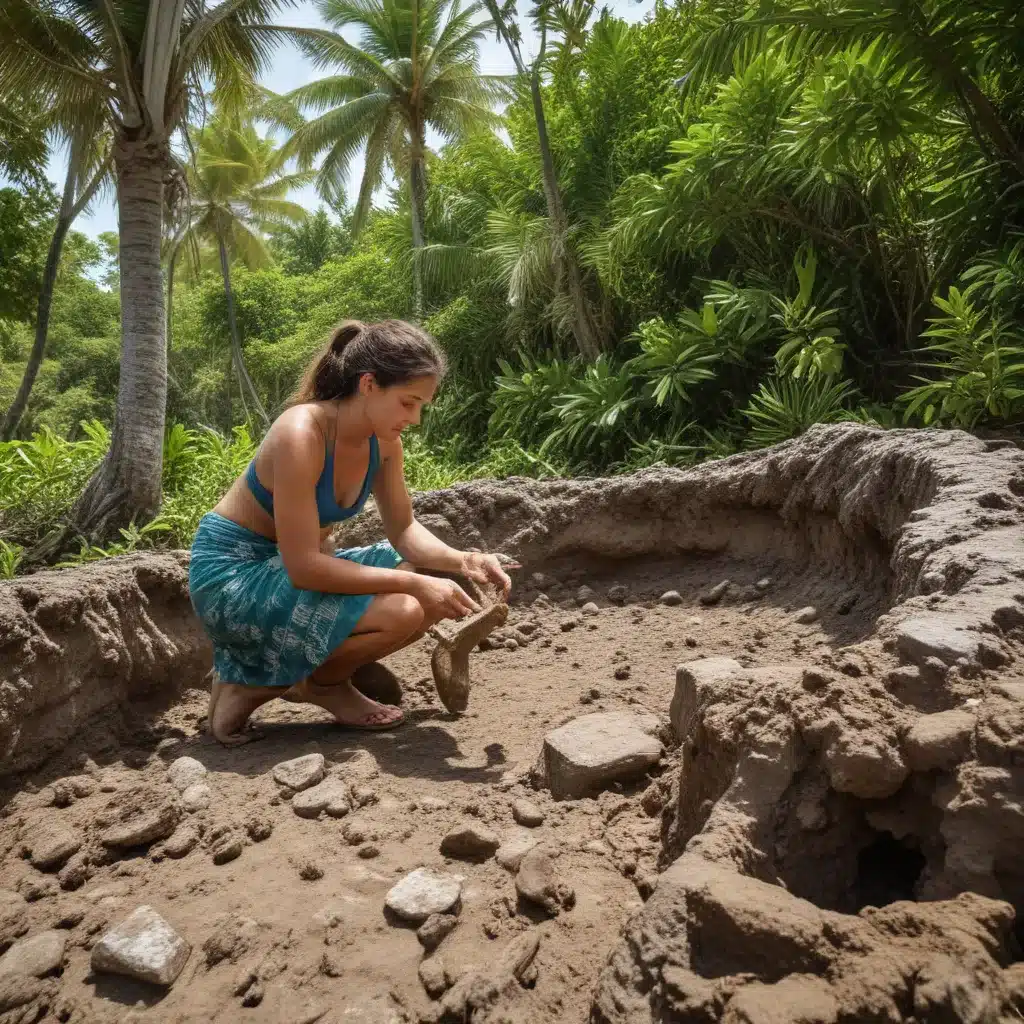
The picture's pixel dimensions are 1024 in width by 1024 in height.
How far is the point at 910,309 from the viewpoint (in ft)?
17.4

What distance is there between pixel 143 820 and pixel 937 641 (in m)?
1.77

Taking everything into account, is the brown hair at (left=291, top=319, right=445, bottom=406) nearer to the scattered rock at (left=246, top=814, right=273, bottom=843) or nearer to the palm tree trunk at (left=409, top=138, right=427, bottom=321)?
the scattered rock at (left=246, top=814, right=273, bottom=843)

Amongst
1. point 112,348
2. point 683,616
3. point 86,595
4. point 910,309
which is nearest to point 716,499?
point 683,616

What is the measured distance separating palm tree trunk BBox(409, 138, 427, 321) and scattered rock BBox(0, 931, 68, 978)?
34.9 feet

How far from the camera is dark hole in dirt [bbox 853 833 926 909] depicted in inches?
51.1

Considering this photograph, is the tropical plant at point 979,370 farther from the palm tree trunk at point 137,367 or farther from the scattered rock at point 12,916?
the palm tree trunk at point 137,367

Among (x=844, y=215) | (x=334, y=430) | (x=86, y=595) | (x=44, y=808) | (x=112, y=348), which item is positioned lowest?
(x=44, y=808)

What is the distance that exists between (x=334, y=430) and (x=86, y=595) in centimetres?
104

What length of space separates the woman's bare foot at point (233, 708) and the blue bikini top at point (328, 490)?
0.58 meters

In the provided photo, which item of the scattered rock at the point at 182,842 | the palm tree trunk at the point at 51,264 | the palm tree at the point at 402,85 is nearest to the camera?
the scattered rock at the point at 182,842

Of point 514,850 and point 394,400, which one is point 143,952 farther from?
point 394,400

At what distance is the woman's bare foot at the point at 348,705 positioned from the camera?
8.55ft

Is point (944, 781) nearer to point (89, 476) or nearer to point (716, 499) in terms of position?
point (716, 499)

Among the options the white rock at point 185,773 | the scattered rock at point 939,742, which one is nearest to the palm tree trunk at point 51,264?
the white rock at point 185,773
